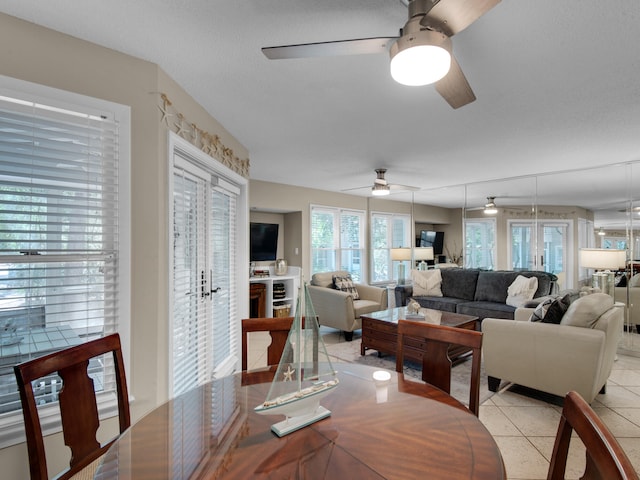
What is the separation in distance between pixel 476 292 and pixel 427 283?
0.78 metres

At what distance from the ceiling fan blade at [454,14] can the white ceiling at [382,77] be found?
1.12 ft

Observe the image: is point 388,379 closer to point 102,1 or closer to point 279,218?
point 102,1

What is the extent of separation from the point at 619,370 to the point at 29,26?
5551 mm

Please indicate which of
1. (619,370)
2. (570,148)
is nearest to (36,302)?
(570,148)

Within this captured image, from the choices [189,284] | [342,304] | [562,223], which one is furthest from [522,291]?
[189,284]

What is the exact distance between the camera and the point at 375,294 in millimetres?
5172

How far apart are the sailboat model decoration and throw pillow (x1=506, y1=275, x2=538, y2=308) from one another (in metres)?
4.56

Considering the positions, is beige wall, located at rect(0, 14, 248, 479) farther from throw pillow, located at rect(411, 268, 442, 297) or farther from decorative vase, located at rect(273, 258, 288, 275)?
throw pillow, located at rect(411, 268, 442, 297)

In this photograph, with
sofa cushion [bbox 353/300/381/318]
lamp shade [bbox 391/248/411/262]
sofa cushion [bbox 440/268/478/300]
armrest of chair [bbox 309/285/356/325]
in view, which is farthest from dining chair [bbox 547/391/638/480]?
lamp shade [bbox 391/248/411/262]

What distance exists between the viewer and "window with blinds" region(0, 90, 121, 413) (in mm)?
1555

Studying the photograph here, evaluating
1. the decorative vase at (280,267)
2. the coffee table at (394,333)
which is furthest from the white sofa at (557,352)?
the decorative vase at (280,267)

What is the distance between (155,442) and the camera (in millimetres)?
1083

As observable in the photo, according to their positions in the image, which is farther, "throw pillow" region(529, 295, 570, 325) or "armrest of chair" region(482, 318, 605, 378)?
"throw pillow" region(529, 295, 570, 325)

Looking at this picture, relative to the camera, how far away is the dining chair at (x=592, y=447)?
23.9 inches
